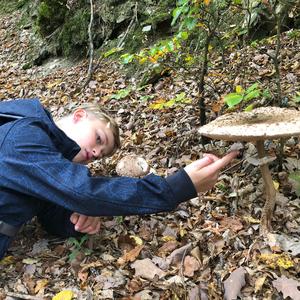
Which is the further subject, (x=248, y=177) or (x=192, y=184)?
(x=248, y=177)

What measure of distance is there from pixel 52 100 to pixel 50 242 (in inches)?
165

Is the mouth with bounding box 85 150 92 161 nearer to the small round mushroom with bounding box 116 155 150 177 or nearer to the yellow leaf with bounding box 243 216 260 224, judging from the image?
the small round mushroom with bounding box 116 155 150 177

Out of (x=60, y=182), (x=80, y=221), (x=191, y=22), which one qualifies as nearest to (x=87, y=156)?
(x=80, y=221)

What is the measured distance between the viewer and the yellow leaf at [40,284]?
2712 mm

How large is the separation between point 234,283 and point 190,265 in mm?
357

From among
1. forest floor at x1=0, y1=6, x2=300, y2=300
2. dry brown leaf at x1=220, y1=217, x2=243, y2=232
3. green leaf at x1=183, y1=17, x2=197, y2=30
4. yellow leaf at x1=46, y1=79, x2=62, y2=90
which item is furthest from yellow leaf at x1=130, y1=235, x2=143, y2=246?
yellow leaf at x1=46, y1=79, x2=62, y2=90

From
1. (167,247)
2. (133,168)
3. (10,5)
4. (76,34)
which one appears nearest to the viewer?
(167,247)

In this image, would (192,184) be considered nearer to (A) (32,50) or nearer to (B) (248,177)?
(B) (248,177)

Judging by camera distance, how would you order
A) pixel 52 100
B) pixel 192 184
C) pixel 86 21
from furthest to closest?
pixel 86 21 → pixel 52 100 → pixel 192 184

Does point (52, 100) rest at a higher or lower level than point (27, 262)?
lower

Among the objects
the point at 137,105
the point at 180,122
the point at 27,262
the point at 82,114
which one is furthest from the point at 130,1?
the point at 27,262

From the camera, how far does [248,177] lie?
3461 millimetres

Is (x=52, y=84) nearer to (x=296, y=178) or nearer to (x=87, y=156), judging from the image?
(x=87, y=156)

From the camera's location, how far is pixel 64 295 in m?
2.57
